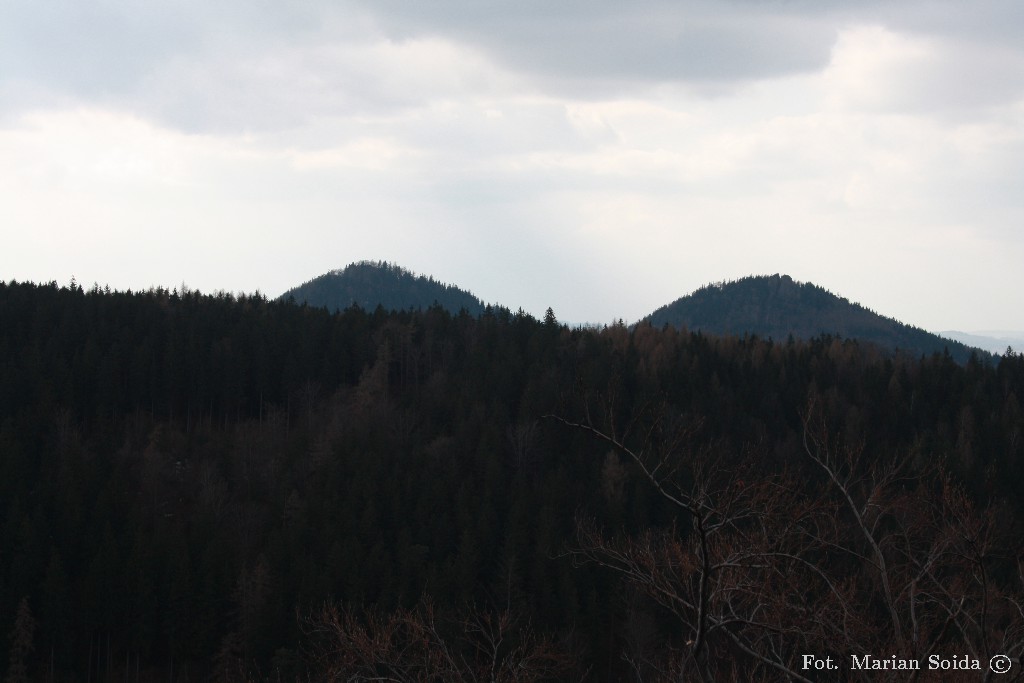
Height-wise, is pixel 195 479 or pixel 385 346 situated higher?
pixel 385 346

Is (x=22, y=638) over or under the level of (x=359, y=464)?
under

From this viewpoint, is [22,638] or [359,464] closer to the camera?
[22,638]

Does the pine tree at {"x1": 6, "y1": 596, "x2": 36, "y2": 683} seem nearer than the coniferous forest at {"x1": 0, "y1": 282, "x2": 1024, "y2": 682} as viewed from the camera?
Yes

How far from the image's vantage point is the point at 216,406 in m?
108

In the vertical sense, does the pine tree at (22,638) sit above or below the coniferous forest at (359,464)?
below

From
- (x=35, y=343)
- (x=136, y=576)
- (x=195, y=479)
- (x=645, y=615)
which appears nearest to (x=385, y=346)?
(x=195, y=479)

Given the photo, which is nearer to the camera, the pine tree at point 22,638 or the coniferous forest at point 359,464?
the pine tree at point 22,638

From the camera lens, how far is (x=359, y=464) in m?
88.9

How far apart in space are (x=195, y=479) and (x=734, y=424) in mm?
58235

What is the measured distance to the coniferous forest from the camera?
226 feet

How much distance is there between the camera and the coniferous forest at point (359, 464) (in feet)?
226

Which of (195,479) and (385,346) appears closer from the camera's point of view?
(195,479)

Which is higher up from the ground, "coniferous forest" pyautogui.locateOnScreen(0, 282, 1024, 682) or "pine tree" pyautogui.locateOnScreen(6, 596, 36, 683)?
"coniferous forest" pyautogui.locateOnScreen(0, 282, 1024, 682)

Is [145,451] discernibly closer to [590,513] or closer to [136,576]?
[136,576]
